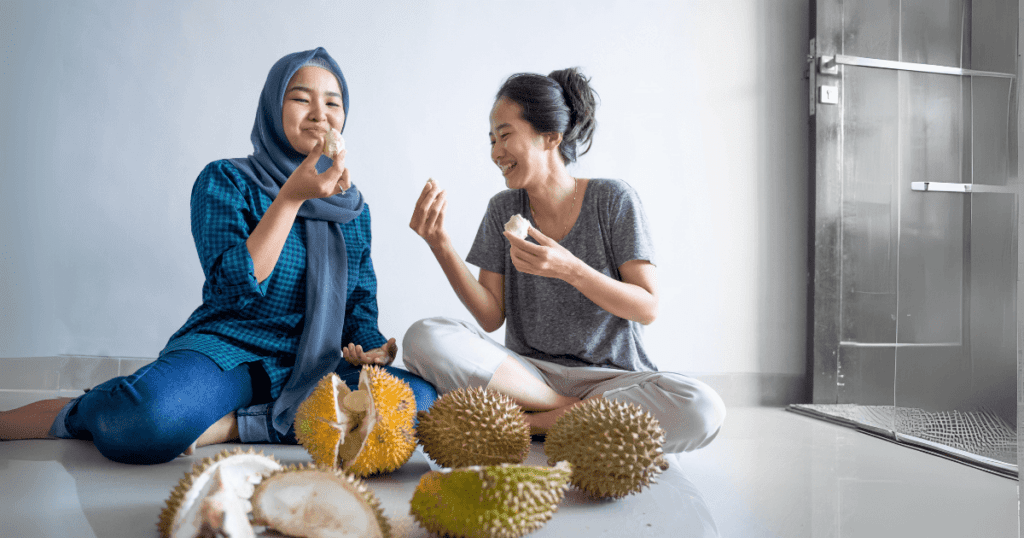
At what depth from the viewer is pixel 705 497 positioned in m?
1.17

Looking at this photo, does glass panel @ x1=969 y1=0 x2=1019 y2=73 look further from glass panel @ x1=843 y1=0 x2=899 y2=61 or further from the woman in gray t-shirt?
the woman in gray t-shirt

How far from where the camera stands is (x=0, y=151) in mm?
2201

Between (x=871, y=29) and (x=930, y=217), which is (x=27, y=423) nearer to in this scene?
(x=930, y=217)

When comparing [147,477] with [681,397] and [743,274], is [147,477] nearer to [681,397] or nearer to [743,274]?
[681,397]

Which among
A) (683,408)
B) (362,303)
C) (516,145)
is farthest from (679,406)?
(362,303)

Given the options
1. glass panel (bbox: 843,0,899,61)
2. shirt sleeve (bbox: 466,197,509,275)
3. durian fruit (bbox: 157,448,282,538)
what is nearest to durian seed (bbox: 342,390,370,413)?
durian fruit (bbox: 157,448,282,538)

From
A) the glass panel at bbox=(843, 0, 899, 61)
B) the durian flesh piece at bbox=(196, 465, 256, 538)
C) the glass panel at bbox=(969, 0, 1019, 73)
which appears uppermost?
the glass panel at bbox=(843, 0, 899, 61)

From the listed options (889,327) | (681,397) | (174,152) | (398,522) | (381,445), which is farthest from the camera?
(174,152)

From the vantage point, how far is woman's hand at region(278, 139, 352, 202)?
1307mm

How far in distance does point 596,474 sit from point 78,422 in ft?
3.91

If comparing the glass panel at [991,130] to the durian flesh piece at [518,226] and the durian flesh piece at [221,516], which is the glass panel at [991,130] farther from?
the durian flesh piece at [221,516]

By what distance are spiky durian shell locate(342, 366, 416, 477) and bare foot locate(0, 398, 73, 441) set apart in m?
0.90

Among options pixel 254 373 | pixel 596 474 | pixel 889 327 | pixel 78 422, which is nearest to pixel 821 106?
pixel 889 327

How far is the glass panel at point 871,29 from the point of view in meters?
2.12
